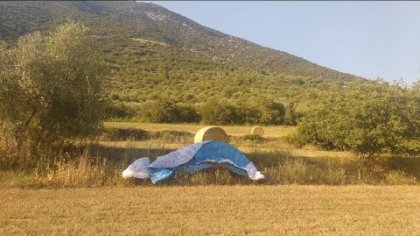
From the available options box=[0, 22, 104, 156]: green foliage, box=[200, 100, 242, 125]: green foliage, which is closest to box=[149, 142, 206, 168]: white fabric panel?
box=[0, 22, 104, 156]: green foliage

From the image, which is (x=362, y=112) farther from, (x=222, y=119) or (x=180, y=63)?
(x=180, y=63)

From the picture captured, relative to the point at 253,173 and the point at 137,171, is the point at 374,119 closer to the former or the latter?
the point at 253,173

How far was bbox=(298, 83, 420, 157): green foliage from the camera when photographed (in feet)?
67.4

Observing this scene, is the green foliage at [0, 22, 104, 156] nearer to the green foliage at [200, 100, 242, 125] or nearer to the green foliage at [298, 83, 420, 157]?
the green foliage at [298, 83, 420, 157]

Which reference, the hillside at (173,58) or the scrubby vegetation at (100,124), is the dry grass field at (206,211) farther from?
the hillside at (173,58)

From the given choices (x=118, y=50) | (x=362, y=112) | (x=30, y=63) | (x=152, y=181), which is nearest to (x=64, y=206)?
(x=152, y=181)

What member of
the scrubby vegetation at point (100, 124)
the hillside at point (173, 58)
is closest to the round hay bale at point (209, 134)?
the scrubby vegetation at point (100, 124)

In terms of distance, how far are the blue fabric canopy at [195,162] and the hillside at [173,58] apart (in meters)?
24.8

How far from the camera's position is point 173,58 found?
71250mm

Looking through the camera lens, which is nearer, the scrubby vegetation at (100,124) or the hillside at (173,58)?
the scrubby vegetation at (100,124)

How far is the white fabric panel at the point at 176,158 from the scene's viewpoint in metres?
16.6

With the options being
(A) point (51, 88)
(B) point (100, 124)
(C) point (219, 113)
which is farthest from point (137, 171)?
(C) point (219, 113)

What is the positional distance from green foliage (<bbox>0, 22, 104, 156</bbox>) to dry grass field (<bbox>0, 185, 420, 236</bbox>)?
371cm

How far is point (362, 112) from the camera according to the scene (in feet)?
68.2
